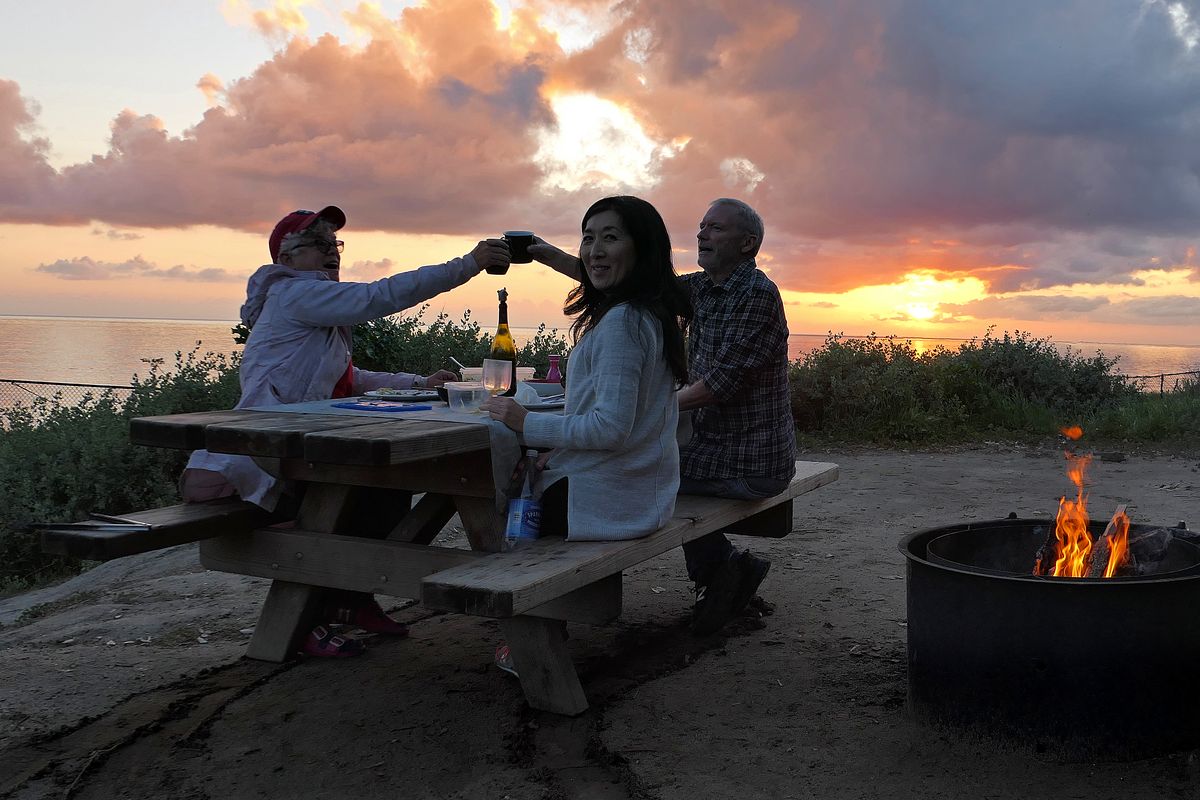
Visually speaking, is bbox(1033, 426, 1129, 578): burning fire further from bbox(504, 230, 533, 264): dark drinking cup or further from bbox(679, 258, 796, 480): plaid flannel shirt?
bbox(504, 230, 533, 264): dark drinking cup

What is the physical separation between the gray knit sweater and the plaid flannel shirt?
673 mm

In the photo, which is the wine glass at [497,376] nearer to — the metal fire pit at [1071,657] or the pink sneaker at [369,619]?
the pink sneaker at [369,619]

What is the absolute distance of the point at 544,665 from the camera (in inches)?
134

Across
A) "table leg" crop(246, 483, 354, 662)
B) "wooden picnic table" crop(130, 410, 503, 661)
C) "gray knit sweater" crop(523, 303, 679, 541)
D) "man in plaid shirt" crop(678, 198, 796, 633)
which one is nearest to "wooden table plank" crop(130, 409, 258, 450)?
"wooden picnic table" crop(130, 410, 503, 661)

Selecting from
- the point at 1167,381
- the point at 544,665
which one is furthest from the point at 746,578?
the point at 1167,381

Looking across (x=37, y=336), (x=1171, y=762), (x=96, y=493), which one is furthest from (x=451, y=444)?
(x=37, y=336)

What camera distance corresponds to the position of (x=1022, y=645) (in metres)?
2.87

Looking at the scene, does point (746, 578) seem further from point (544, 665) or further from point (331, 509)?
point (331, 509)

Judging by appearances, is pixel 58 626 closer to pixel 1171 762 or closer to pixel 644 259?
pixel 644 259

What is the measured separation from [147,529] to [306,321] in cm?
103

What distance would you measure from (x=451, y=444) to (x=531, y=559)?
1.43ft

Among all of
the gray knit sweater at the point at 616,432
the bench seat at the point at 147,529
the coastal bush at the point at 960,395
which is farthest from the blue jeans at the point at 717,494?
the coastal bush at the point at 960,395

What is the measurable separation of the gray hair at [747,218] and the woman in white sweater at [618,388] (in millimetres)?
987

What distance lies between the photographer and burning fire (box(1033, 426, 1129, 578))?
323 centimetres
